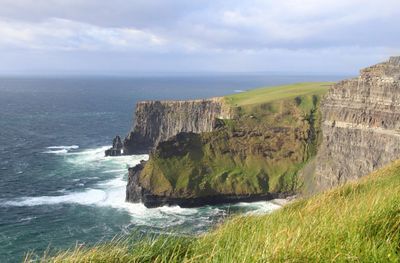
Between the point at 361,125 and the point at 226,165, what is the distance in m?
30.2

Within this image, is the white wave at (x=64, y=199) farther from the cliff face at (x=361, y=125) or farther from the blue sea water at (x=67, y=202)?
the cliff face at (x=361, y=125)

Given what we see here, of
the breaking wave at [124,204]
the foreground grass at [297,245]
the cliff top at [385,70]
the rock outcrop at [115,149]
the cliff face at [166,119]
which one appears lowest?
the breaking wave at [124,204]

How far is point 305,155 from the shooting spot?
102m

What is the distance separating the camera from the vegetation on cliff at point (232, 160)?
294 ft

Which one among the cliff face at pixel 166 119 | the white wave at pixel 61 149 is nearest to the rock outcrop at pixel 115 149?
the cliff face at pixel 166 119

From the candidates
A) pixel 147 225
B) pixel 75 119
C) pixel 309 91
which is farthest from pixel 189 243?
pixel 75 119

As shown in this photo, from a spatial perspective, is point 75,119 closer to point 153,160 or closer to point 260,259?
point 153,160

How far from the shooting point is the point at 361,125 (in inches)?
3187

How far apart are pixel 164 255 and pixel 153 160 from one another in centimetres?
8502

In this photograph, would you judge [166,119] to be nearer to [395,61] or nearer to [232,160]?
[232,160]

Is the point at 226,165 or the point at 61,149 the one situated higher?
the point at 226,165

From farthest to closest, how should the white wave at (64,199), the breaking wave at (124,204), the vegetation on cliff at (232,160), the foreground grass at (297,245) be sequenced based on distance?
the vegetation on cliff at (232,160) → the white wave at (64,199) → the breaking wave at (124,204) → the foreground grass at (297,245)

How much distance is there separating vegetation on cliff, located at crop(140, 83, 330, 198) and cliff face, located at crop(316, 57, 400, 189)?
1057 cm

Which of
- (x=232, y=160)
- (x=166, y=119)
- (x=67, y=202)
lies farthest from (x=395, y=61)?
(x=166, y=119)
